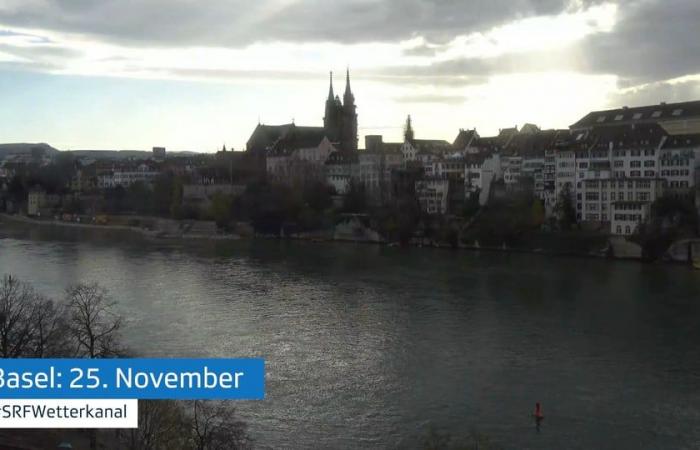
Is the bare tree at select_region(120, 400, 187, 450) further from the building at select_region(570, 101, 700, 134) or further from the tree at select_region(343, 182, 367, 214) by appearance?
Answer: the tree at select_region(343, 182, 367, 214)

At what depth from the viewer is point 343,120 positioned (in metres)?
49.2

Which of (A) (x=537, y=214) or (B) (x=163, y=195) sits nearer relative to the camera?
(A) (x=537, y=214)

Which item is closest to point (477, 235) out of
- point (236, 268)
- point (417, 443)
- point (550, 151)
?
point (550, 151)

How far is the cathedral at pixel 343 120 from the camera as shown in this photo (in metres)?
48.8

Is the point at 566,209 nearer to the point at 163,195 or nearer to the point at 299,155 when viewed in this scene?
the point at 299,155

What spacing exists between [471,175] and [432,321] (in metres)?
17.7

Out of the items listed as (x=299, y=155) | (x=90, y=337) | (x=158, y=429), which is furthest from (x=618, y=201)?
(x=158, y=429)

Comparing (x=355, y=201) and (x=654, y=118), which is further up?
(x=654, y=118)

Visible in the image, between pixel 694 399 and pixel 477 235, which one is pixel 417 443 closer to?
pixel 694 399

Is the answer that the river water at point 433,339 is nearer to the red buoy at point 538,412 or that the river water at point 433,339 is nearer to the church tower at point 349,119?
the red buoy at point 538,412

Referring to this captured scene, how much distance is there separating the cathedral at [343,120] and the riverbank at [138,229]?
13.1 m

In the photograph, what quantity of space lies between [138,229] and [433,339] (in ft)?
93.6

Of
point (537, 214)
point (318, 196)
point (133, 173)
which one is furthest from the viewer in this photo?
point (133, 173)

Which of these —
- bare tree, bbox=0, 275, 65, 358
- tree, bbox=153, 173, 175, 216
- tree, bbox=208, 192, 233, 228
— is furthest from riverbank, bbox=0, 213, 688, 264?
bare tree, bbox=0, 275, 65, 358
